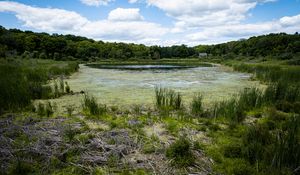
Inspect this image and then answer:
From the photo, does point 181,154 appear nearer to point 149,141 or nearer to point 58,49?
point 149,141

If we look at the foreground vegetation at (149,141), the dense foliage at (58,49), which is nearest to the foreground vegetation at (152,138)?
the foreground vegetation at (149,141)

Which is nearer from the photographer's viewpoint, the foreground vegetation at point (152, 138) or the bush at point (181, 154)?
the foreground vegetation at point (152, 138)

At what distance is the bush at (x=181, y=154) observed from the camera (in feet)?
10.4

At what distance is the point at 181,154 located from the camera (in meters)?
3.32

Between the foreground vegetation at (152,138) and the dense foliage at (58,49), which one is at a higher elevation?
the dense foliage at (58,49)

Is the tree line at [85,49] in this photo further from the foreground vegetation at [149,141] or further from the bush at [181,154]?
the bush at [181,154]

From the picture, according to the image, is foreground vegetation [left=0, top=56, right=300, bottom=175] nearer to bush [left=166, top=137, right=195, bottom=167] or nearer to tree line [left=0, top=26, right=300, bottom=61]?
bush [left=166, top=137, right=195, bottom=167]

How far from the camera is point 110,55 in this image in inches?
2167

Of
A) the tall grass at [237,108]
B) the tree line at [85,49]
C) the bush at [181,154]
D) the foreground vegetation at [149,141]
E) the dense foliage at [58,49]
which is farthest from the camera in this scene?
the dense foliage at [58,49]

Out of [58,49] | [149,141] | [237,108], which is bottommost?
[149,141]

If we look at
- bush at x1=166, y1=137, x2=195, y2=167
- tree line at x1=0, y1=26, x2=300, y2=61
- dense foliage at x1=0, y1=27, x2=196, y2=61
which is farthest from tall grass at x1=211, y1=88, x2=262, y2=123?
dense foliage at x1=0, y1=27, x2=196, y2=61

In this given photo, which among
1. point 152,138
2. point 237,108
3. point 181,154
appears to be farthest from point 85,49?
point 181,154

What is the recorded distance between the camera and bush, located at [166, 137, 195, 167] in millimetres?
3158

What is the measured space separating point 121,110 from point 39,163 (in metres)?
2.93
